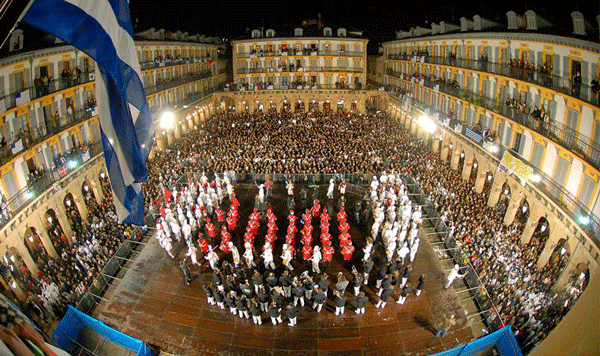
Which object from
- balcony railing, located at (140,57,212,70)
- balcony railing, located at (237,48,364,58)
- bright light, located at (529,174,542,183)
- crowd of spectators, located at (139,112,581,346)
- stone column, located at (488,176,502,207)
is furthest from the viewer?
balcony railing, located at (237,48,364,58)

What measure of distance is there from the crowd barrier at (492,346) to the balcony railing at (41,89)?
28201 millimetres

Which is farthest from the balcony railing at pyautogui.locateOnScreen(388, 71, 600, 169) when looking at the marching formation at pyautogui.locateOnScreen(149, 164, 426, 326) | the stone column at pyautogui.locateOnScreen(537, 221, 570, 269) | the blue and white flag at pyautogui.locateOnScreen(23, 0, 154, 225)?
the blue and white flag at pyautogui.locateOnScreen(23, 0, 154, 225)

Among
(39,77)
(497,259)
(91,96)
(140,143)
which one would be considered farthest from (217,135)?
(140,143)

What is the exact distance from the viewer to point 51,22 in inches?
234

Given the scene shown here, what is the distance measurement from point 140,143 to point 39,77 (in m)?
24.2

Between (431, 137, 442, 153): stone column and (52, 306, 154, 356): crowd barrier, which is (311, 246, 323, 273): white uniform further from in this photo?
(431, 137, 442, 153): stone column

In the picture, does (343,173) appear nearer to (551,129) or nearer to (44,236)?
(551,129)

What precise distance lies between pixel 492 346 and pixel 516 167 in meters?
14.2

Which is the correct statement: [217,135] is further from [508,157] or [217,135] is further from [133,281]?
[508,157]

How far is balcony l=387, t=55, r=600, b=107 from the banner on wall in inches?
195

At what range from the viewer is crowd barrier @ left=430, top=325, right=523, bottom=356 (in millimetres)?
14047

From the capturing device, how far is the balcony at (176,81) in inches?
1714

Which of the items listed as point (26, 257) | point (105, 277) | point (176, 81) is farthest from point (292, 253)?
point (176, 81)

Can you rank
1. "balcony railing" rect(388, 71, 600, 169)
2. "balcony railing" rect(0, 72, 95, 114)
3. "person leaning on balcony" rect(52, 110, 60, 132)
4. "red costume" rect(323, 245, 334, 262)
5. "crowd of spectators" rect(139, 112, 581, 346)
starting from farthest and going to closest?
1. "person leaning on balcony" rect(52, 110, 60, 132)
2. "balcony railing" rect(0, 72, 95, 114)
3. "balcony railing" rect(388, 71, 600, 169)
4. "red costume" rect(323, 245, 334, 262)
5. "crowd of spectators" rect(139, 112, 581, 346)
